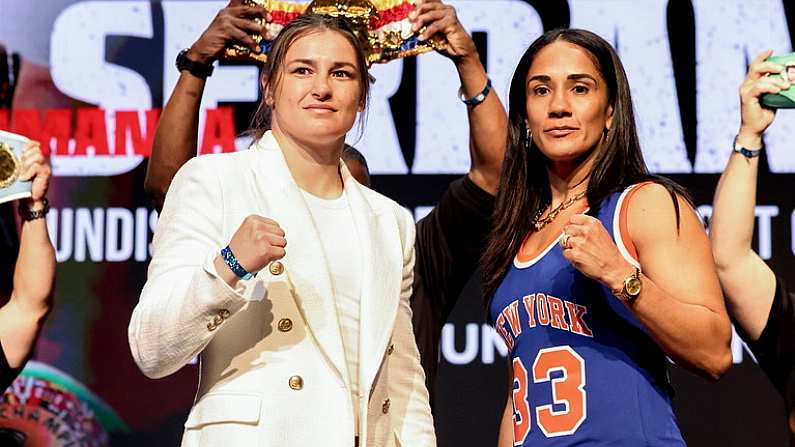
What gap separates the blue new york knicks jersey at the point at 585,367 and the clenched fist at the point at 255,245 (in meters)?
0.57

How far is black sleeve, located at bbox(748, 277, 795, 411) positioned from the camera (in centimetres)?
273

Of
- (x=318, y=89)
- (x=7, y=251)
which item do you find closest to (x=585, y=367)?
(x=318, y=89)

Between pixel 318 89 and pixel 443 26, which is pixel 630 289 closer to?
pixel 318 89

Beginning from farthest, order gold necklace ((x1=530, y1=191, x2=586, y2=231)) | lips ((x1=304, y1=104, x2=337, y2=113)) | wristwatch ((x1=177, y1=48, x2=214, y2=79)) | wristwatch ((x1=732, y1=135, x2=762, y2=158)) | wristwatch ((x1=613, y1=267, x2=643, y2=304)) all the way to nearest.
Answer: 1. wristwatch ((x1=177, y1=48, x2=214, y2=79))
2. wristwatch ((x1=732, y1=135, x2=762, y2=158))
3. gold necklace ((x1=530, y1=191, x2=586, y2=231))
4. lips ((x1=304, y1=104, x2=337, y2=113))
5. wristwatch ((x1=613, y1=267, x2=643, y2=304))

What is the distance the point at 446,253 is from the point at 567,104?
2.23ft

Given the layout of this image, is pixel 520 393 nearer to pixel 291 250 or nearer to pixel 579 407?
pixel 579 407

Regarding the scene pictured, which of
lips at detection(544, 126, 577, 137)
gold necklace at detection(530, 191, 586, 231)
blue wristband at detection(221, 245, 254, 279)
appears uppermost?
lips at detection(544, 126, 577, 137)

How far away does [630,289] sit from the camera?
1982mm

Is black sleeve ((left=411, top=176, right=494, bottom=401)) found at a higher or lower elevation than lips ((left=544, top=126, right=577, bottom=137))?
lower

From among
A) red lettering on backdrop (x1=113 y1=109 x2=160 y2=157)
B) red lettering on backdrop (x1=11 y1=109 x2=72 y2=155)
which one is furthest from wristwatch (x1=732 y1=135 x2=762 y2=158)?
red lettering on backdrop (x1=11 y1=109 x2=72 y2=155)

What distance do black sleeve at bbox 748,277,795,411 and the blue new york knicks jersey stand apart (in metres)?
0.68

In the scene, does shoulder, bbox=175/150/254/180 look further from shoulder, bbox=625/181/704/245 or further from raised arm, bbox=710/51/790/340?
raised arm, bbox=710/51/790/340

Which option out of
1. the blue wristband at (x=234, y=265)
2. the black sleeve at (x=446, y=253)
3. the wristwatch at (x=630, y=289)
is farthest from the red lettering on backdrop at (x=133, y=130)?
the wristwatch at (x=630, y=289)

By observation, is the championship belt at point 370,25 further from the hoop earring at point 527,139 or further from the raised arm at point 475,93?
the hoop earring at point 527,139
